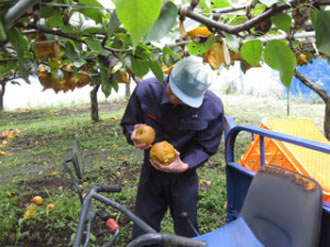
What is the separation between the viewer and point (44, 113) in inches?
344

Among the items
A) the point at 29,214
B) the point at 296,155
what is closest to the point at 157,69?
the point at 296,155

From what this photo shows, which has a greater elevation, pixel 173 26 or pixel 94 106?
pixel 173 26

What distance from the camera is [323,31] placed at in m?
0.47

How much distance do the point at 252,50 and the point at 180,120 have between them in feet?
3.86

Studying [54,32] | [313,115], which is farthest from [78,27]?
[313,115]

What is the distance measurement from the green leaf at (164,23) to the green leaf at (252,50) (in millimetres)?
278

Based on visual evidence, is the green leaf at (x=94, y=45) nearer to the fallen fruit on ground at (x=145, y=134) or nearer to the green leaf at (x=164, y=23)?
the green leaf at (x=164, y=23)

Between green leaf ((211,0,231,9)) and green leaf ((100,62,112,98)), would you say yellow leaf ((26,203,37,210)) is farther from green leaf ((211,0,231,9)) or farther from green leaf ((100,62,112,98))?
green leaf ((211,0,231,9))

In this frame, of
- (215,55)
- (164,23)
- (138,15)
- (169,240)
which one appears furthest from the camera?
(215,55)

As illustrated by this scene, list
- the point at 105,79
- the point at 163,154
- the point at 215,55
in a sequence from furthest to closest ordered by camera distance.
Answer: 1. the point at 163,154
2. the point at 105,79
3. the point at 215,55

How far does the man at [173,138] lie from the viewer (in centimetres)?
185

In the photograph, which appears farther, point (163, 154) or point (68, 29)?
point (163, 154)

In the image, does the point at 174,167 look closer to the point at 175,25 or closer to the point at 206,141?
the point at 206,141

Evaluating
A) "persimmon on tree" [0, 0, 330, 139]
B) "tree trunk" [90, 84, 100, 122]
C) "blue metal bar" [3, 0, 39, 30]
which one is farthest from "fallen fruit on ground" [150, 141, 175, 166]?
"tree trunk" [90, 84, 100, 122]
